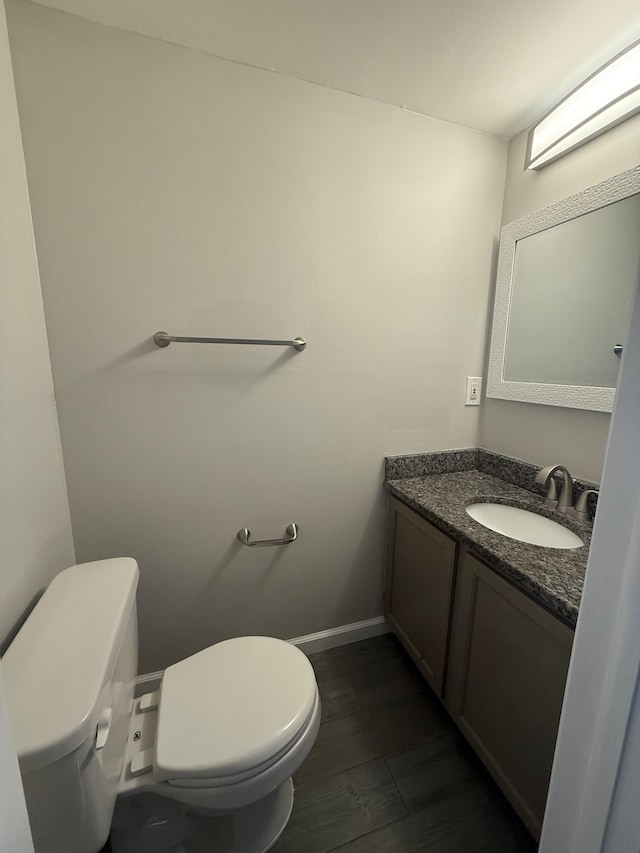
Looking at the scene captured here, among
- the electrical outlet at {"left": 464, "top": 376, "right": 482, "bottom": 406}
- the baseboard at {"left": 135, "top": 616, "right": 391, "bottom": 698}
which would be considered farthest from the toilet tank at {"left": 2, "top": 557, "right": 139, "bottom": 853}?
the electrical outlet at {"left": 464, "top": 376, "right": 482, "bottom": 406}

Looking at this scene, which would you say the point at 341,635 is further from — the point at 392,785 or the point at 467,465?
the point at 467,465

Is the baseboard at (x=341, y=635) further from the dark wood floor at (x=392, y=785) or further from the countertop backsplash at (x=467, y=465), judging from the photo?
the countertop backsplash at (x=467, y=465)

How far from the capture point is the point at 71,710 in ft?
1.90

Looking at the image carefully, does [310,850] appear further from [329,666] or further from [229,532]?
[229,532]

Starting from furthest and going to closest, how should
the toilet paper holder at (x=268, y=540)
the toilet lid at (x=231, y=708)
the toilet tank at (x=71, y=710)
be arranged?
1. the toilet paper holder at (x=268, y=540)
2. the toilet lid at (x=231, y=708)
3. the toilet tank at (x=71, y=710)

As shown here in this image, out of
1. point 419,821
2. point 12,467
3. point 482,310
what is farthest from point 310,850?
point 482,310

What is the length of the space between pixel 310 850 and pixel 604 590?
1.17 m

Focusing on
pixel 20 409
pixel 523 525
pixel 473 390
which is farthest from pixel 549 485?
pixel 20 409

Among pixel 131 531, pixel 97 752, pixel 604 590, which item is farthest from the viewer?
pixel 131 531

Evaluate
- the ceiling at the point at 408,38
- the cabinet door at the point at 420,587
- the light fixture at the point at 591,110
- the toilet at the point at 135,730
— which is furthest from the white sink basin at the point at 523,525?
the ceiling at the point at 408,38

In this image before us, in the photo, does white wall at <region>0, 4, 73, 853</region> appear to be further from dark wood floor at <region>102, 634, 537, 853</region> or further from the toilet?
dark wood floor at <region>102, 634, 537, 853</region>

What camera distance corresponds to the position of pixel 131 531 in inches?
46.7

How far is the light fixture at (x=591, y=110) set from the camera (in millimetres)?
978

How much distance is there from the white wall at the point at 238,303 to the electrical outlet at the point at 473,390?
4 centimetres
